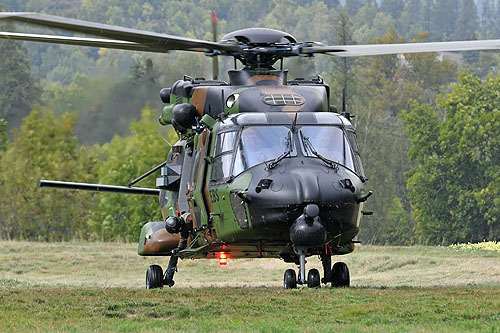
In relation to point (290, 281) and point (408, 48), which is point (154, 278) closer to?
point (290, 281)

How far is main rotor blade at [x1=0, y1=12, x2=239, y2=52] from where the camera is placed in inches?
580

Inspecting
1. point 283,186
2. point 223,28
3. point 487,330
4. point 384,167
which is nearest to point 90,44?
point 283,186

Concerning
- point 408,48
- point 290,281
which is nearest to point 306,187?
point 290,281

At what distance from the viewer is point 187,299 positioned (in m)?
14.7

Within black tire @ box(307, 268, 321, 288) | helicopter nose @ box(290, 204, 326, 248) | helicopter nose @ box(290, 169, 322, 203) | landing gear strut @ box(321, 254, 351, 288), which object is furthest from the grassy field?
landing gear strut @ box(321, 254, 351, 288)

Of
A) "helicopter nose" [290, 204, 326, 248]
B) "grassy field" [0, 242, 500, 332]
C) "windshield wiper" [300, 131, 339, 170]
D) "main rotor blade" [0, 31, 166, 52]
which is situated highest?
"main rotor blade" [0, 31, 166, 52]

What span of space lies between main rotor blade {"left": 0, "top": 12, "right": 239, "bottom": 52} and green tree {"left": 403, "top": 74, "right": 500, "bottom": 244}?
4390cm

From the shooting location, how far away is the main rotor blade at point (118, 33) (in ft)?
48.3

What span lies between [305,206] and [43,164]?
45723mm

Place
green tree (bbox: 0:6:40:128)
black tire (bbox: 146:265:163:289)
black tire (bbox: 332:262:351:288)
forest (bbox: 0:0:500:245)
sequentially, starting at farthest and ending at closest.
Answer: green tree (bbox: 0:6:40:128) → forest (bbox: 0:0:500:245) → black tire (bbox: 146:265:163:289) → black tire (bbox: 332:262:351:288)

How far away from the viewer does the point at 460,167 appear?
6234 cm

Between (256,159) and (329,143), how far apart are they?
128 cm

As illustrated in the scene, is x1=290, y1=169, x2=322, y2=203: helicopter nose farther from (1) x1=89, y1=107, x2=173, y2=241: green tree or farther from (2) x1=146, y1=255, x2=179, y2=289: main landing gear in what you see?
(1) x1=89, y1=107, x2=173, y2=241: green tree

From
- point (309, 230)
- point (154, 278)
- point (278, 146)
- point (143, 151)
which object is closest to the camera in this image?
point (309, 230)
